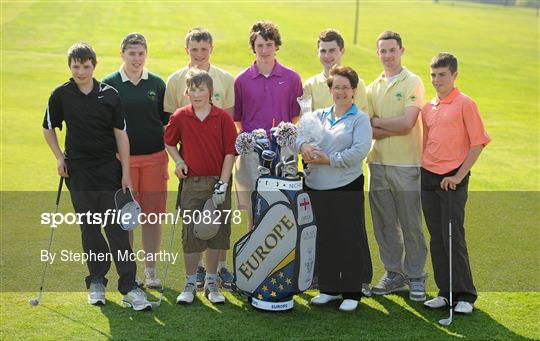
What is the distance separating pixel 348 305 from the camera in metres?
5.35

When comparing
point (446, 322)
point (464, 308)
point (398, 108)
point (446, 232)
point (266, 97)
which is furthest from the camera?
point (266, 97)

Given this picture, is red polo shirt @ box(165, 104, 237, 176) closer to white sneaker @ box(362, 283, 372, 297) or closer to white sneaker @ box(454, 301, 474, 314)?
white sneaker @ box(362, 283, 372, 297)

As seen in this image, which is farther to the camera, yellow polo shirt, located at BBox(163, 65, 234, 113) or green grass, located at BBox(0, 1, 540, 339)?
yellow polo shirt, located at BBox(163, 65, 234, 113)

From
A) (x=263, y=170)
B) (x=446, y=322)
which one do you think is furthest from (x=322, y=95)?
(x=446, y=322)

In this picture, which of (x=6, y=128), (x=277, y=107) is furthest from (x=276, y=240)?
(x=6, y=128)

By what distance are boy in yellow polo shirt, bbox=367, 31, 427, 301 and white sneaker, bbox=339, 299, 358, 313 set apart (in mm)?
465

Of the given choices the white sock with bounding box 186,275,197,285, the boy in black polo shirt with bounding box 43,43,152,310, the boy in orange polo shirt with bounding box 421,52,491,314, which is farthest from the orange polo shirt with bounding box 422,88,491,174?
the boy in black polo shirt with bounding box 43,43,152,310

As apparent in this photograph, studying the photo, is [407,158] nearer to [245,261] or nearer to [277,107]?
[277,107]

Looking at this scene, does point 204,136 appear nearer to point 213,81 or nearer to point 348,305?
point 213,81

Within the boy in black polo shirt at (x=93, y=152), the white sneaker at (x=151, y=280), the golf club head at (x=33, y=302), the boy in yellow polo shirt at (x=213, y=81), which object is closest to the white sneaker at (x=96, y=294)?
the boy in black polo shirt at (x=93, y=152)

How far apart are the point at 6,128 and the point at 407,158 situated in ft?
32.5

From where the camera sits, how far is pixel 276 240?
17.1 feet

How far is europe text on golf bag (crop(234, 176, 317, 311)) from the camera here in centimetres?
519

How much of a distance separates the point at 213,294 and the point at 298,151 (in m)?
1.16
